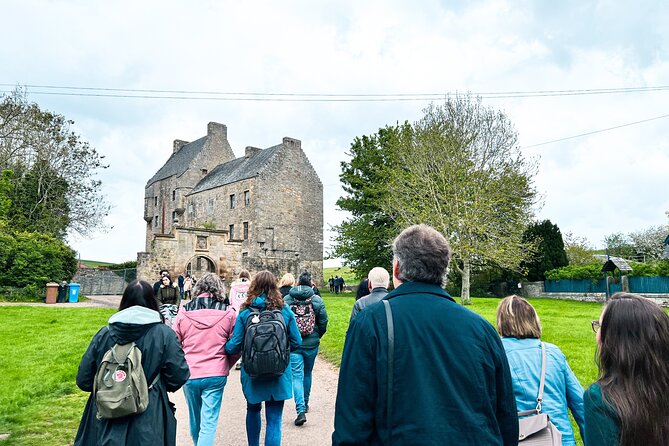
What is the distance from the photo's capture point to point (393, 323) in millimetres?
2309

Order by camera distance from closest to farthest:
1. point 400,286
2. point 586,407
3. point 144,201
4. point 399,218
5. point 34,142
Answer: point 586,407 → point 400,286 → point 399,218 → point 34,142 → point 144,201

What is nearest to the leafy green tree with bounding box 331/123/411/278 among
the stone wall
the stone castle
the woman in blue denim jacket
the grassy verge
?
the stone castle

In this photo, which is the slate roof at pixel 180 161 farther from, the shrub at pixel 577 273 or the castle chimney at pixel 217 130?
the shrub at pixel 577 273

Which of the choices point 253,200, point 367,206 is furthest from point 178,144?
point 367,206

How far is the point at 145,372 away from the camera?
139 inches

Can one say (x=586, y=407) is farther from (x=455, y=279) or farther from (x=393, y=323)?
(x=455, y=279)

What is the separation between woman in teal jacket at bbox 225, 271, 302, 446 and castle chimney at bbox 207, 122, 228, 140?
162 feet

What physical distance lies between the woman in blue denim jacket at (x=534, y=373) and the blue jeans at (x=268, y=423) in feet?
8.84

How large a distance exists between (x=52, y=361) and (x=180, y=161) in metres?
45.7

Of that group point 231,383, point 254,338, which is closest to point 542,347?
A: point 254,338

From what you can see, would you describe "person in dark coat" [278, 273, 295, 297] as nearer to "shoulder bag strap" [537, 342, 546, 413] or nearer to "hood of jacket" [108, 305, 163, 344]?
"hood of jacket" [108, 305, 163, 344]

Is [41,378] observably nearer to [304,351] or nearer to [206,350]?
[304,351]

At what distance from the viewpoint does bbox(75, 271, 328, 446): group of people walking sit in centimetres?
347

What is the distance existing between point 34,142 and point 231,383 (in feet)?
105
